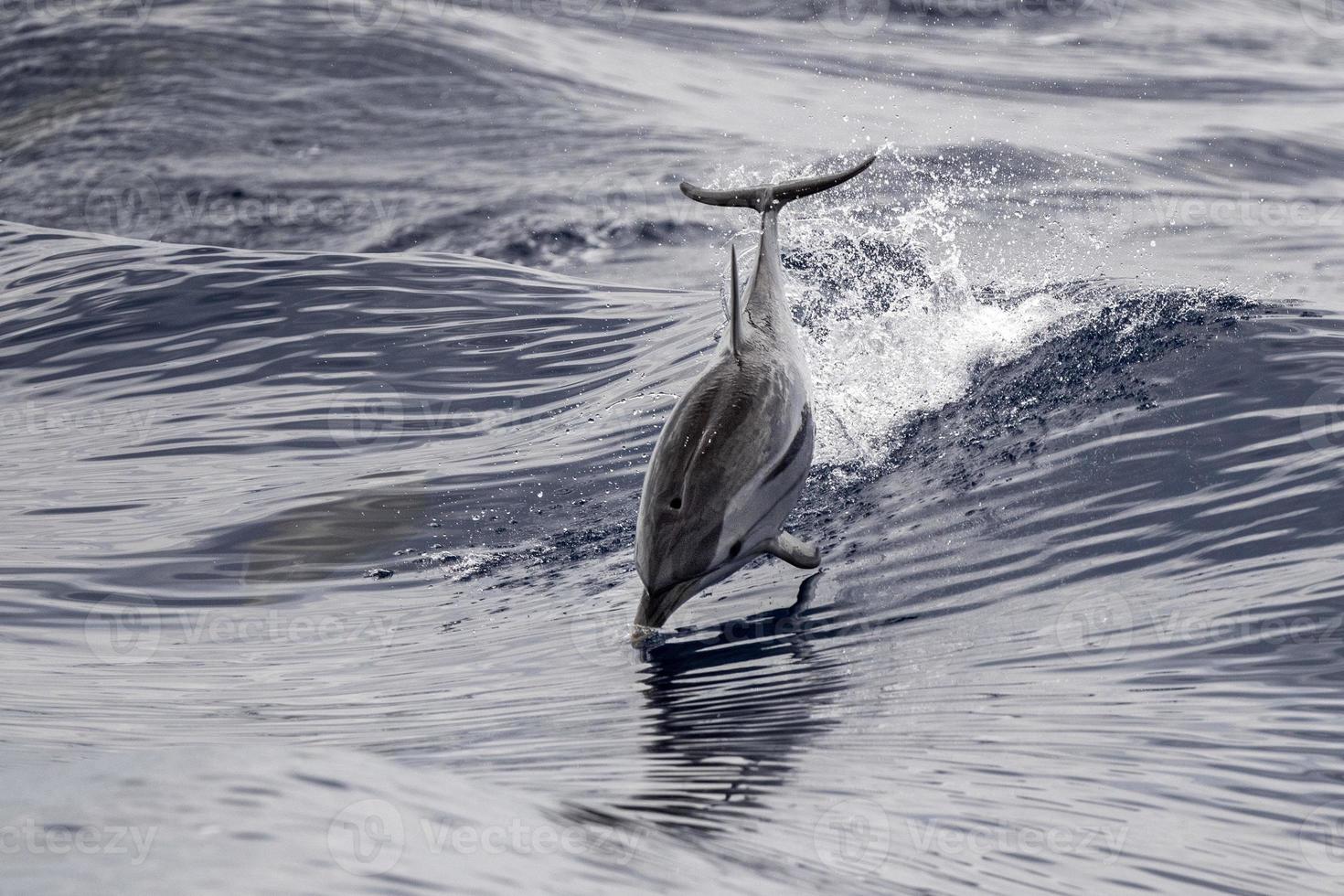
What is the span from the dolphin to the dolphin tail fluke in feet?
3.49

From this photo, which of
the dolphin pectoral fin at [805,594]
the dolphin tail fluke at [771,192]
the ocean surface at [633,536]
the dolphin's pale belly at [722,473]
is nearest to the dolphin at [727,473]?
the dolphin's pale belly at [722,473]

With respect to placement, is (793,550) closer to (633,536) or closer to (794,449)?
(794,449)

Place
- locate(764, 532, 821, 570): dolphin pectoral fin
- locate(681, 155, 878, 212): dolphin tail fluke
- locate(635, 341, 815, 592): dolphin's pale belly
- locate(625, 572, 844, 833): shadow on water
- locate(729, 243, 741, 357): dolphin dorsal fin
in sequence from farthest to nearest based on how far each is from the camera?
locate(681, 155, 878, 212): dolphin tail fluke
locate(729, 243, 741, 357): dolphin dorsal fin
locate(764, 532, 821, 570): dolphin pectoral fin
locate(635, 341, 815, 592): dolphin's pale belly
locate(625, 572, 844, 833): shadow on water

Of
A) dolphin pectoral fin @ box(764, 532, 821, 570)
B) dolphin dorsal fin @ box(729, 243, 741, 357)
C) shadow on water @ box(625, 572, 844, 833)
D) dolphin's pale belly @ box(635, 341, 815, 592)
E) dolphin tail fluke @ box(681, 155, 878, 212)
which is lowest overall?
shadow on water @ box(625, 572, 844, 833)

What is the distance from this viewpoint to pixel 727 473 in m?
4.89

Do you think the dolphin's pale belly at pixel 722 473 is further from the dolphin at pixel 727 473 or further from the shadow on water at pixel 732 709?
the shadow on water at pixel 732 709

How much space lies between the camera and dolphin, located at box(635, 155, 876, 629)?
15.8 ft

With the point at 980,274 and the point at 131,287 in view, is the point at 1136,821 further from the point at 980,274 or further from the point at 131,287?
the point at 131,287

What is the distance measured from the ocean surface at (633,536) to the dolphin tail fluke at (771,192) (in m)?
1.27

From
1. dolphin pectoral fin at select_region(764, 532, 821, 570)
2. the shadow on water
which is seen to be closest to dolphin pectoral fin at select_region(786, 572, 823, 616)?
the shadow on water

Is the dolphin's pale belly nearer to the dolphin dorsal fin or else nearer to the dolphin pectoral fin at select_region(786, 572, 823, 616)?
the dolphin dorsal fin

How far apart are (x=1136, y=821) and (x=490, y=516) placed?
403cm

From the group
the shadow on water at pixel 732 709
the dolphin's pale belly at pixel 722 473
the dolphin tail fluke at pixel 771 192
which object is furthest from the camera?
the dolphin tail fluke at pixel 771 192

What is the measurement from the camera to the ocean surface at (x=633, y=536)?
12.8 ft
